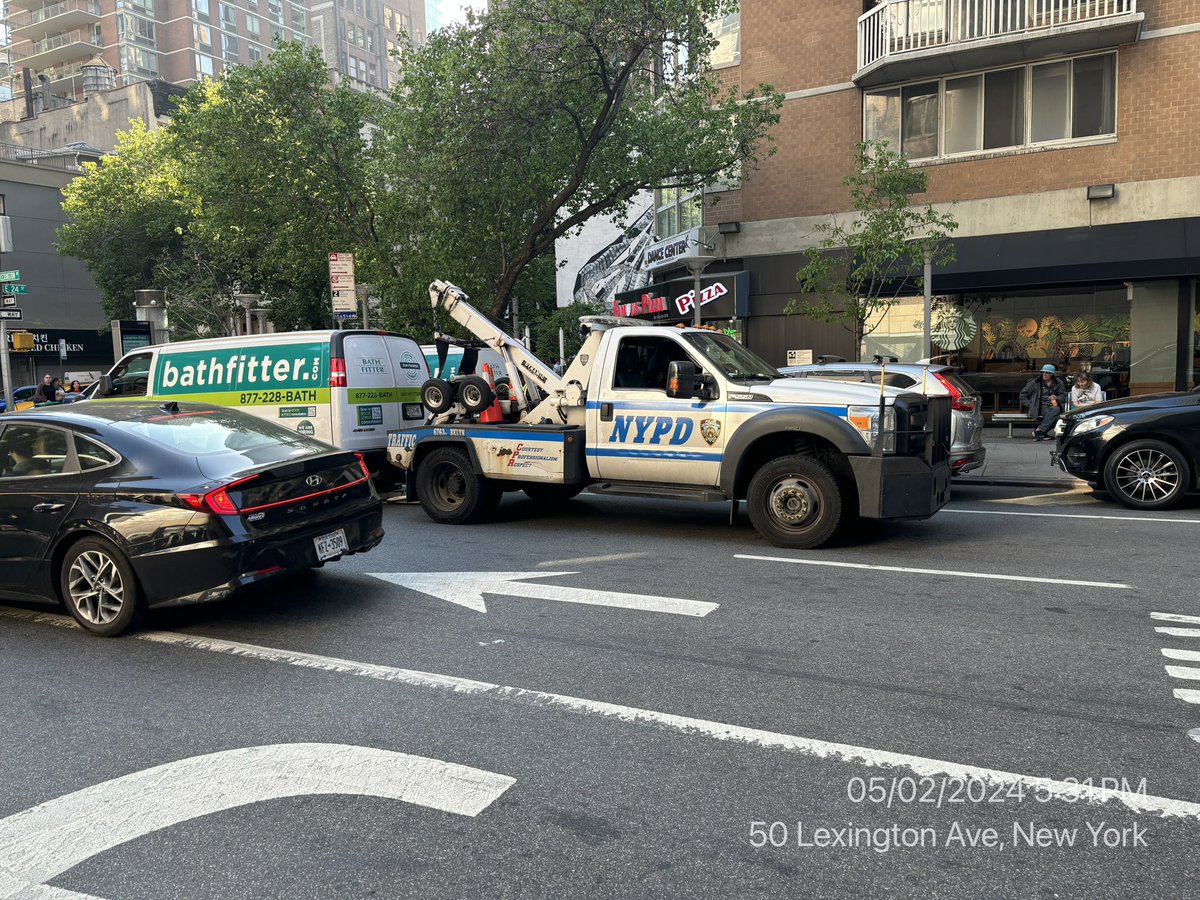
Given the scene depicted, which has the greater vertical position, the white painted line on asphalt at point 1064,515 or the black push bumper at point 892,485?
the black push bumper at point 892,485

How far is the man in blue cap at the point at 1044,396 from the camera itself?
701 inches

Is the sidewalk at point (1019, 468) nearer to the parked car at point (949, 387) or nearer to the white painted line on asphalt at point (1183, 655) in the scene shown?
the parked car at point (949, 387)

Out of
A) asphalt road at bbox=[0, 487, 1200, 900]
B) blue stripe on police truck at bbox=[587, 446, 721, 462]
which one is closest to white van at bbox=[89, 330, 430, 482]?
blue stripe on police truck at bbox=[587, 446, 721, 462]

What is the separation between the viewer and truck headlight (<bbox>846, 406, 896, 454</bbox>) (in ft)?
25.6

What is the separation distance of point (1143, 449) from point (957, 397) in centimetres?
202

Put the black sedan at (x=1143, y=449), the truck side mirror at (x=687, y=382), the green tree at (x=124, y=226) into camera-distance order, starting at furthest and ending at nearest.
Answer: the green tree at (x=124, y=226) < the black sedan at (x=1143, y=449) < the truck side mirror at (x=687, y=382)

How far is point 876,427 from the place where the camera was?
783 centimetres

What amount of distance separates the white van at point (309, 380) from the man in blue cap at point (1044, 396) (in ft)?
39.9

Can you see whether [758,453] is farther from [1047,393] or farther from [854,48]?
[854,48]

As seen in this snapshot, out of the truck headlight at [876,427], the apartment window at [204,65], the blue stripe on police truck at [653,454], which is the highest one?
the apartment window at [204,65]

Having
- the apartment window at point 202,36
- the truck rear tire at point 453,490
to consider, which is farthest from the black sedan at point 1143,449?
the apartment window at point 202,36

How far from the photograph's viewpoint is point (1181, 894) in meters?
2.81

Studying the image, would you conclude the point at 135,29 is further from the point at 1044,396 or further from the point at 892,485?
the point at 892,485

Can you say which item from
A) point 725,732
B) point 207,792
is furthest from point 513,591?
point 207,792
